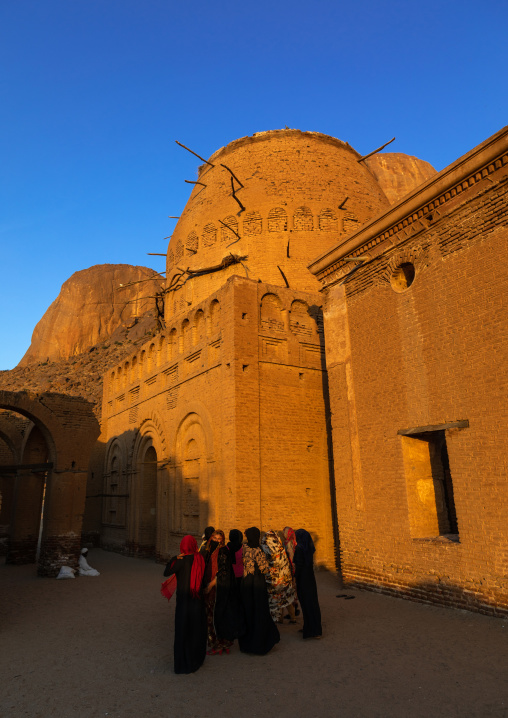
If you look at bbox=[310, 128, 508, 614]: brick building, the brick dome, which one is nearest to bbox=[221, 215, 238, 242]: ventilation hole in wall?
the brick dome

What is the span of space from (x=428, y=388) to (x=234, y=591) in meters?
4.77

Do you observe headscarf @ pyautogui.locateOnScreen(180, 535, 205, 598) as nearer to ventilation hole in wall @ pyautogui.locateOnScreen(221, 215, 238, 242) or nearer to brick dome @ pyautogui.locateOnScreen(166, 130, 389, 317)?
brick dome @ pyautogui.locateOnScreen(166, 130, 389, 317)

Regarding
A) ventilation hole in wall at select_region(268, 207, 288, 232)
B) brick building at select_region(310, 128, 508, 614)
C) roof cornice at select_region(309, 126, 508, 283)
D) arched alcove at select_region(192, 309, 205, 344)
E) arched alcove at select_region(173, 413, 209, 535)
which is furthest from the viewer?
ventilation hole in wall at select_region(268, 207, 288, 232)

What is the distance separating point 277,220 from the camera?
658 inches

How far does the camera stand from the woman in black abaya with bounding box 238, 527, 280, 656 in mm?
5789

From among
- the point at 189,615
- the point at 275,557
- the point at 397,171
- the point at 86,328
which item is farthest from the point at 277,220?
the point at 86,328

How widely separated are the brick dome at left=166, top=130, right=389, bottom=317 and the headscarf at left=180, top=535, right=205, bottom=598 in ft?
37.8

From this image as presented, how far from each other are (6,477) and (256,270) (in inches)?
494

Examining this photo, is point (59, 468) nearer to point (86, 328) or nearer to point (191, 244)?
point (191, 244)

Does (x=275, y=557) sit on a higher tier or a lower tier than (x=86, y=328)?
lower

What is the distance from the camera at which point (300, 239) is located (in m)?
16.5

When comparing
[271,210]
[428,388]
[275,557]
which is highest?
[271,210]

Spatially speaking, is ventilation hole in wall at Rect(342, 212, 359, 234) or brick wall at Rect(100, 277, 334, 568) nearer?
brick wall at Rect(100, 277, 334, 568)

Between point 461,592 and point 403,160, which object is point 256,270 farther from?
point 403,160
